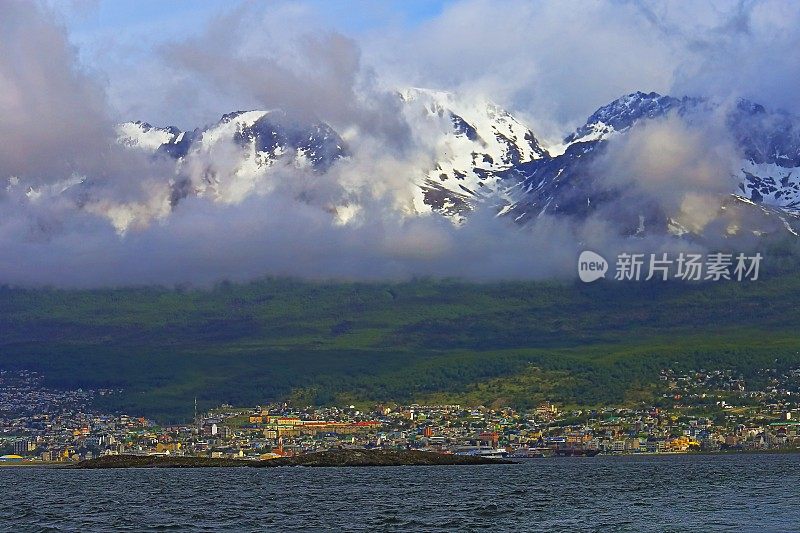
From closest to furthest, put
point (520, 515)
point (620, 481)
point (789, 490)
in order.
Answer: point (520, 515) → point (789, 490) → point (620, 481)

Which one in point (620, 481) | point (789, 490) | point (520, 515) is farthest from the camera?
point (620, 481)

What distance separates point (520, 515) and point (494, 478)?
68.4 m

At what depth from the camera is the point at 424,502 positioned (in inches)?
4838

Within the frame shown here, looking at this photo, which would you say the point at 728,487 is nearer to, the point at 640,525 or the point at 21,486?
the point at 640,525

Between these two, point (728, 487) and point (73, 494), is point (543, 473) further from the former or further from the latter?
point (73, 494)

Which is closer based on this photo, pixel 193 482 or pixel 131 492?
pixel 131 492

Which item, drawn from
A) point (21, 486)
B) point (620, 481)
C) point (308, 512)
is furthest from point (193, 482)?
point (308, 512)

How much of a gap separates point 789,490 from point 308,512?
48099 mm

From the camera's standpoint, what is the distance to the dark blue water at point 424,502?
98188mm

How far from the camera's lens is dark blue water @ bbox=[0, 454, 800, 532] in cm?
9819

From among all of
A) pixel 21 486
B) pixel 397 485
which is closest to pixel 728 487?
pixel 397 485

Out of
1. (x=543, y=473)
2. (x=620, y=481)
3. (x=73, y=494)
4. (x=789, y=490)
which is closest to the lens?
(x=789, y=490)

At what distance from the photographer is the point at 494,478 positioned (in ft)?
569

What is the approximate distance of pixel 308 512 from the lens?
367ft
